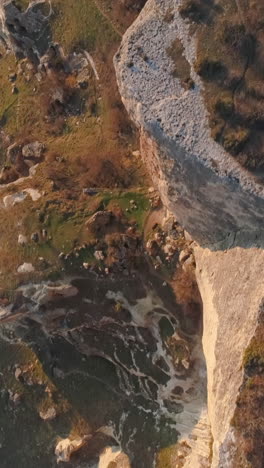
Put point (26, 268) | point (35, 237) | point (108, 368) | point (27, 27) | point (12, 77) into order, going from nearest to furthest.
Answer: point (26, 268) → point (35, 237) → point (108, 368) → point (27, 27) → point (12, 77)

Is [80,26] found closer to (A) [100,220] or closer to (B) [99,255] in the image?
(A) [100,220]

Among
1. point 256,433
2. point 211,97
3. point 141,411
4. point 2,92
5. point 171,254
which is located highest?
point 211,97

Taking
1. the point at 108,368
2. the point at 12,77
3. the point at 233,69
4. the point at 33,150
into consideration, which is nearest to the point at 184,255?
the point at 233,69

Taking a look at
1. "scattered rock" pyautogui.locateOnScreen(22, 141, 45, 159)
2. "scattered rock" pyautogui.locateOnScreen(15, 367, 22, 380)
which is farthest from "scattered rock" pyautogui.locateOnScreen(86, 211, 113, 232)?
"scattered rock" pyautogui.locateOnScreen(15, 367, 22, 380)

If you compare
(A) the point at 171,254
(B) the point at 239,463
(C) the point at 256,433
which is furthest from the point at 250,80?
(B) the point at 239,463

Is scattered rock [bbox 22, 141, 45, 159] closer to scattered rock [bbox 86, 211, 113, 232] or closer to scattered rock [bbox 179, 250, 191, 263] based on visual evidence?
scattered rock [bbox 86, 211, 113, 232]

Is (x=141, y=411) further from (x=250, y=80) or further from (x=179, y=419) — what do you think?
(x=250, y=80)

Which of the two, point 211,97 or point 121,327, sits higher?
point 211,97
